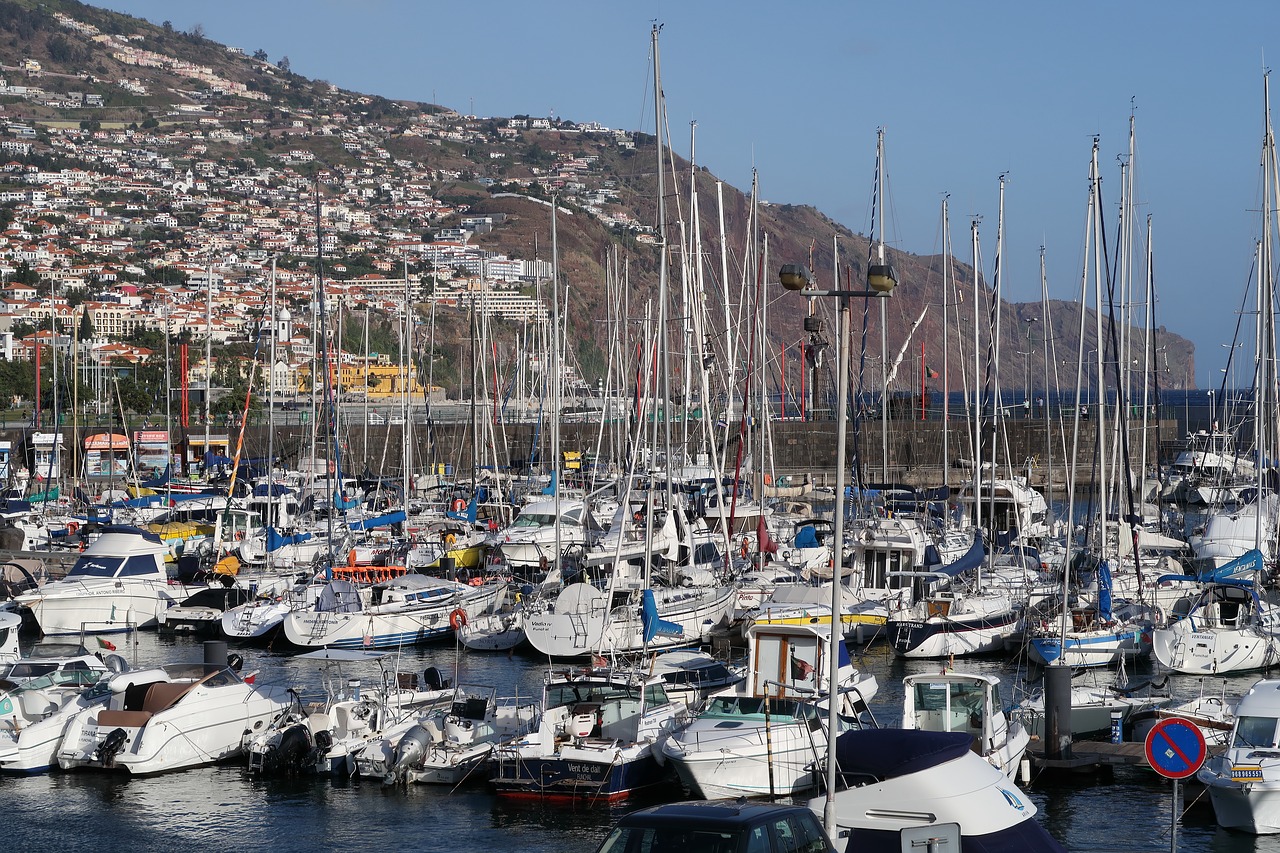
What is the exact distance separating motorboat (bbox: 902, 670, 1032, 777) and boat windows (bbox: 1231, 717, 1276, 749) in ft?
8.03

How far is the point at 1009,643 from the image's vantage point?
28.7m

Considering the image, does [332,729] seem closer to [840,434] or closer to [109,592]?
[840,434]

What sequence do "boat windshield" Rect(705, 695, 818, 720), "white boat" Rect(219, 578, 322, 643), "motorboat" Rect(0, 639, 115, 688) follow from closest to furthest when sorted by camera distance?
"boat windshield" Rect(705, 695, 818, 720) → "motorboat" Rect(0, 639, 115, 688) → "white boat" Rect(219, 578, 322, 643)

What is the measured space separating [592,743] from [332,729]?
387 cm

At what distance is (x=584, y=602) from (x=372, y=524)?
16.5 m

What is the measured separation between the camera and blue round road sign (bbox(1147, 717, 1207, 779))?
472 inches

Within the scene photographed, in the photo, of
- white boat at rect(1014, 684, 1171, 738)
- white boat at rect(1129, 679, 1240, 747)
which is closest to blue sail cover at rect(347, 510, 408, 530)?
white boat at rect(1014, 684, 1171, 738)

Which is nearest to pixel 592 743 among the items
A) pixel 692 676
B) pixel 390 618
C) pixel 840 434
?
pixel 692 676

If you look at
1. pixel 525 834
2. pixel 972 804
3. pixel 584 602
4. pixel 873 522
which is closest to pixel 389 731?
pixel 525 834

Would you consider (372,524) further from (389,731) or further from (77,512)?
(389,731)

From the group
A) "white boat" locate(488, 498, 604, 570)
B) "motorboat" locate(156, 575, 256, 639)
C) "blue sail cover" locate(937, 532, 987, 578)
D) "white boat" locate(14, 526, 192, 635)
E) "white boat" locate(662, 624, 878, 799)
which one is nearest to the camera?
"white boat" locate(662, 624, 878, 799)

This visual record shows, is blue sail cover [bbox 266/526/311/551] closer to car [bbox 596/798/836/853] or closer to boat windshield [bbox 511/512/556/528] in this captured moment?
boat windshield [bbox 511/512/556/528]

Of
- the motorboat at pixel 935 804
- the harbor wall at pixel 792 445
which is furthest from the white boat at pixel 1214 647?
the harbor wall at pixel 792 445

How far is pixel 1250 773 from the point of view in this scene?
53.1 ft
